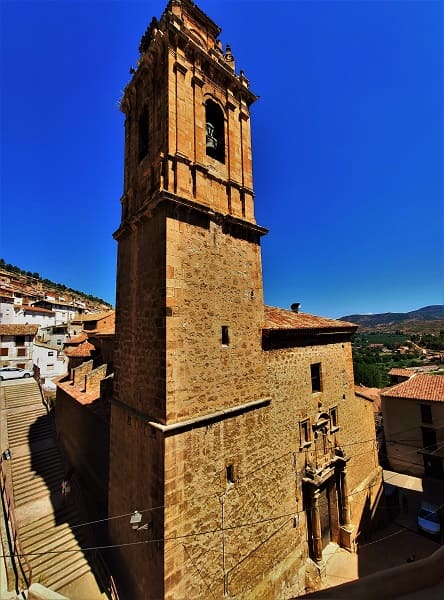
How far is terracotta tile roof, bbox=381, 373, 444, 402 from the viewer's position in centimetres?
1989

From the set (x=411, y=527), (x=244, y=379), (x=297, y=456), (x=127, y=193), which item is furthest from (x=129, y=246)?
(x=411, y=527)

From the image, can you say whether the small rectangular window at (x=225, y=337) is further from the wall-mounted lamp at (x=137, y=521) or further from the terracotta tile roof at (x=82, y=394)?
the terracotta tile roof at (x=82, y=394)

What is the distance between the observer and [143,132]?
10023 millimetres

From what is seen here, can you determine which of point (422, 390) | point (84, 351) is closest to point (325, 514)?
point (422, 390)

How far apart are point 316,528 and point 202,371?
7995 mm

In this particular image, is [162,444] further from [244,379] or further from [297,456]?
[297,456]

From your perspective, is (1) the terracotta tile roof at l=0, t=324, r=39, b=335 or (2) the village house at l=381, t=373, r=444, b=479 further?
(1) the terracotta tile roof at l=0, t=324, r=39, b=335

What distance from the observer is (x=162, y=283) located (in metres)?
7.02

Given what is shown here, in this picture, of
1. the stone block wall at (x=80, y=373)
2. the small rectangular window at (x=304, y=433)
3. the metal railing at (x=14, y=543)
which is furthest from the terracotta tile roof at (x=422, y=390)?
the metal railing at (x=14, y=543)

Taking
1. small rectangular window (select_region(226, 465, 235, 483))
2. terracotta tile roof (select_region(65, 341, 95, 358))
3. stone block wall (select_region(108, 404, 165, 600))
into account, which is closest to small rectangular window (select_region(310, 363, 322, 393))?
small rectangular window (select_region(226, 465, 235, 483))

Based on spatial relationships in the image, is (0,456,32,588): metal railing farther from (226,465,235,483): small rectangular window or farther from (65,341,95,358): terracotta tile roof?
(65,341,95,358): terracotta tile roof

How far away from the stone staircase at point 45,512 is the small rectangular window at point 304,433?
24.2ft

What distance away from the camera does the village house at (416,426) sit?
63.5 ft

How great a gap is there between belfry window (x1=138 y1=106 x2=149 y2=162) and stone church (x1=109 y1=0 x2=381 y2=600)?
44 mm
